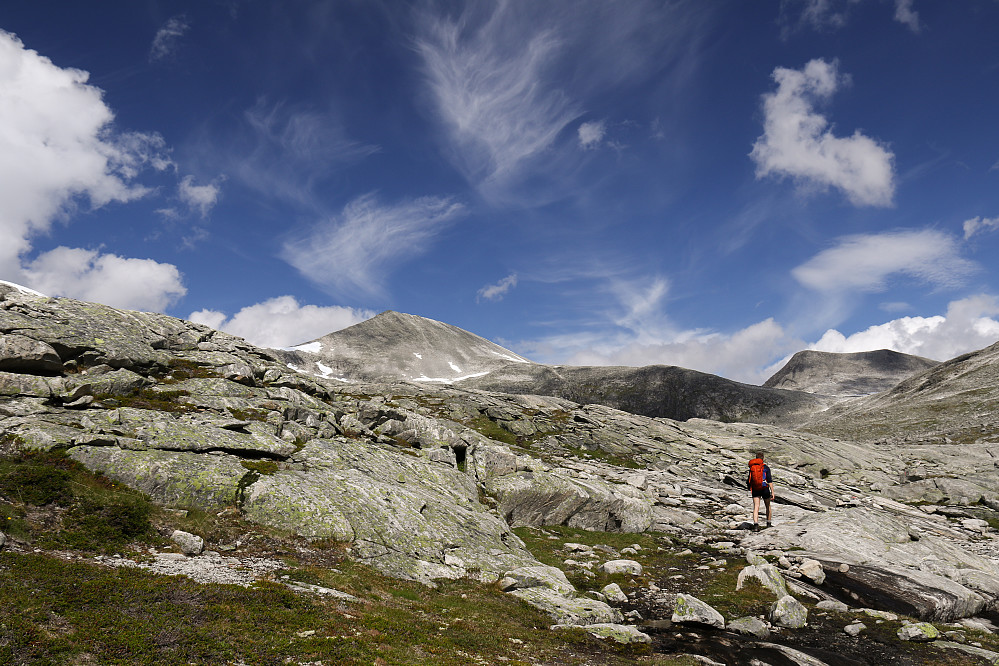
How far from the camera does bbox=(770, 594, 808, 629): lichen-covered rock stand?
711 inches

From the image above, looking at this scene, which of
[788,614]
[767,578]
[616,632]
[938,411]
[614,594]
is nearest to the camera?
[616,632]

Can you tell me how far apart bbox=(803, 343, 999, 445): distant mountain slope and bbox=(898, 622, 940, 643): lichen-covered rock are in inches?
4422

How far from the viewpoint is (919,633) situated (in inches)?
669

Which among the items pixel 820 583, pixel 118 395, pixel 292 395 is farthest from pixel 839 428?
pixel 118 395

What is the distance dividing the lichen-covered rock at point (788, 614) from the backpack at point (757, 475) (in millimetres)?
12124

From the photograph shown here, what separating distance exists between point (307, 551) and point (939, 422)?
565 ft

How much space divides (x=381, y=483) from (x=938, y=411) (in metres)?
181

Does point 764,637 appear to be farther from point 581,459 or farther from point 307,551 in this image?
point 581,459

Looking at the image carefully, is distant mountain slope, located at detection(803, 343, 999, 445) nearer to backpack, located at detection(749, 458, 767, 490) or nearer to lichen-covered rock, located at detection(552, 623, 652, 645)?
Answer: backpack, located at detection(749, 458, 767, 490)

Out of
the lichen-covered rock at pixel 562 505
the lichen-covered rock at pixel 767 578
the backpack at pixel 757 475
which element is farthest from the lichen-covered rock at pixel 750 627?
the lichen-covered rock at pixel 562 505

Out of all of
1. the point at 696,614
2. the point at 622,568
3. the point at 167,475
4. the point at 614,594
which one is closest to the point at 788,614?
the point at 696,614

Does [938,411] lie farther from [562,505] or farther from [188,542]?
[188,542]

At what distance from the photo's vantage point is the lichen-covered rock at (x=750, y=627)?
17.0 metres

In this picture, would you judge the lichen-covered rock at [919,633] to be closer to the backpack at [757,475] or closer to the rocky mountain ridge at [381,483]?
the rocky mountain ridge at [381,483]
